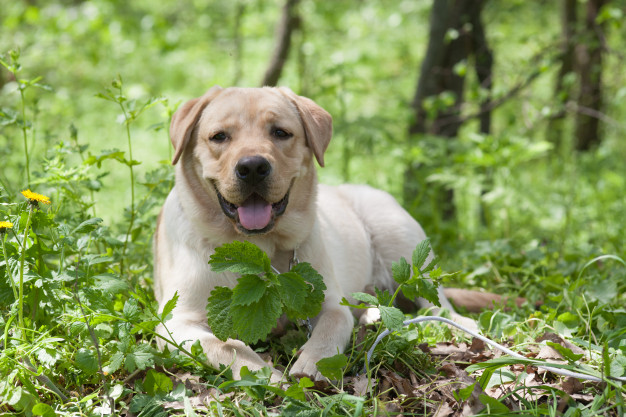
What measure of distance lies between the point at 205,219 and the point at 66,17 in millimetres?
9804

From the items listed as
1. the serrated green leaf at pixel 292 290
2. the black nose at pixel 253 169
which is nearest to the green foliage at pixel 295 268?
the serrated green leaf at pixel 292 290

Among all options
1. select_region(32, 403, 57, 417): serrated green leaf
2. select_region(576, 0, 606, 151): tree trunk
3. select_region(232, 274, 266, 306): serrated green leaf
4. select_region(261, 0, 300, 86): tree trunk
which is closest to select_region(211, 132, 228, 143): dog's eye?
select_region(232, 274, 266, 306): serrated green leaf

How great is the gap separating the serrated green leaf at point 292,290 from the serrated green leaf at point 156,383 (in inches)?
23.6

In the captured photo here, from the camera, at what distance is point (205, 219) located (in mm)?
3219

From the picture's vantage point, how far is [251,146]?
3074mm

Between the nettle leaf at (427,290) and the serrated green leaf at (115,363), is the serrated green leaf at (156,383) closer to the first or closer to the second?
the serrated green leaf at (115,363)

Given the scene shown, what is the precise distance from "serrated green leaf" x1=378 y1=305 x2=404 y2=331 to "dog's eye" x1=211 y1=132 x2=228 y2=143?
1369 mm

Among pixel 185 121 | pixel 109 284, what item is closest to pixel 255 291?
pixel 109 284

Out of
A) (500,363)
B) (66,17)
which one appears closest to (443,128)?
(500,363)

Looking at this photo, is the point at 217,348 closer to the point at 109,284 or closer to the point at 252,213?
the point at 109,284

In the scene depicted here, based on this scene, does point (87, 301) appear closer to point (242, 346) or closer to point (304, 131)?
point (242, 346)

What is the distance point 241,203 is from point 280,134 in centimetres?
49

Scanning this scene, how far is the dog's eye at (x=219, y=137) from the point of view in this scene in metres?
3.22

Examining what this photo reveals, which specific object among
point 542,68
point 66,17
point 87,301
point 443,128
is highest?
point 66,17
